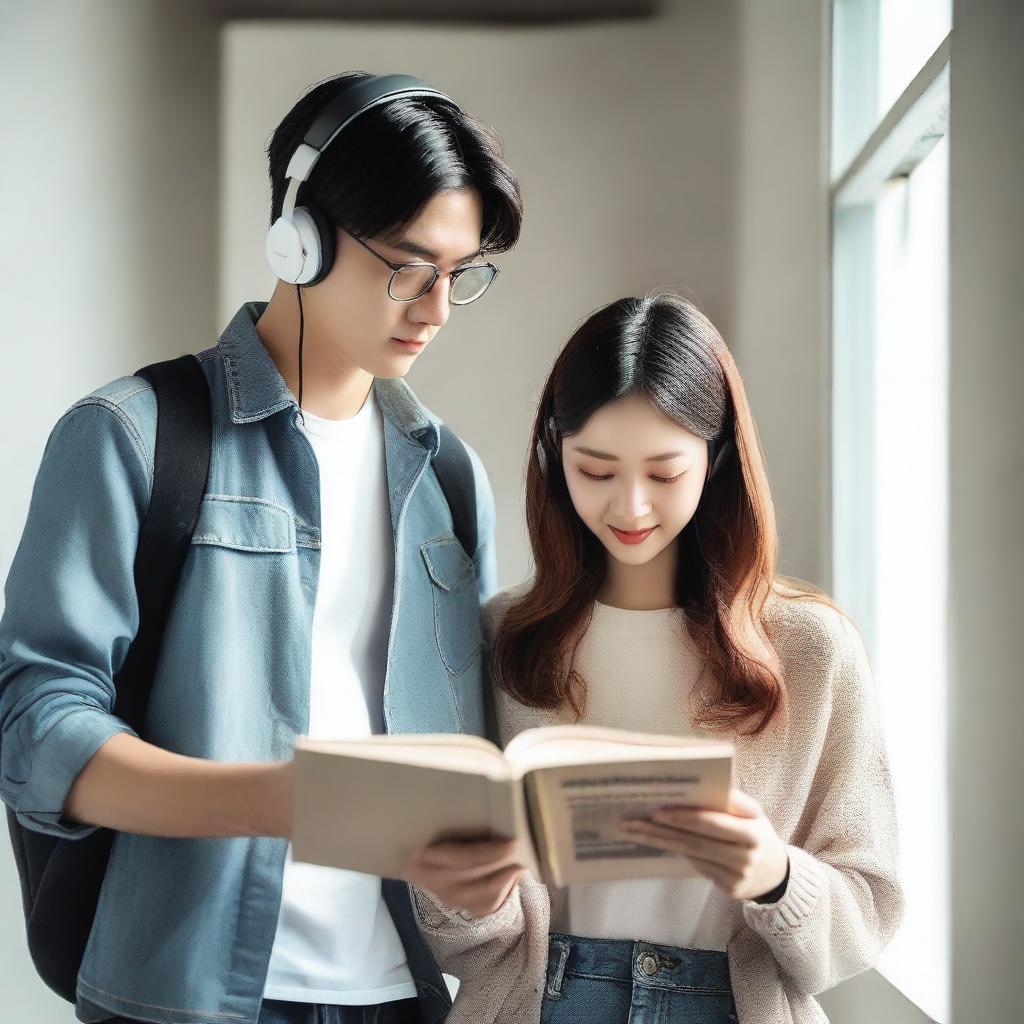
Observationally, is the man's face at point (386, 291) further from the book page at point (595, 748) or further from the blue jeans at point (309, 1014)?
the blue jeans at point (309, 1014)

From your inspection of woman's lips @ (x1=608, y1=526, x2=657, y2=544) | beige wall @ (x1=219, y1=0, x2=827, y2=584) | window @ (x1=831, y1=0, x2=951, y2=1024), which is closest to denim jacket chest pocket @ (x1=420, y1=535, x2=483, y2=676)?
woman's lips @ (x1=608, y1=526, x2=657, y2=544)

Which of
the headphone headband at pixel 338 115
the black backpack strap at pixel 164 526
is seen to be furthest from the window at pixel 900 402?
the black backpack strap at pixel 164 526

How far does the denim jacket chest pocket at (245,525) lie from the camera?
1.32 meters

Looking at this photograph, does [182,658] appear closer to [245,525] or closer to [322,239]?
[245,525]

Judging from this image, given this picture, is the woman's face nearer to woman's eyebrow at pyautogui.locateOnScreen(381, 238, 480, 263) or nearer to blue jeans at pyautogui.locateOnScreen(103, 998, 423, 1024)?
woman's eyebrow at pyautogui.locateOnScreen(381, 238, 480, 263)

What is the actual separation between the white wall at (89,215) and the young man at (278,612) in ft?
3.30

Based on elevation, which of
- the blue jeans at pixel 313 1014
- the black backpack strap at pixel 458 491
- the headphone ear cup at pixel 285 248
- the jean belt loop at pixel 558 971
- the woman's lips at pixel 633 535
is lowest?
the blue jeans at pixel 313 1014

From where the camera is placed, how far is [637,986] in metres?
1.33

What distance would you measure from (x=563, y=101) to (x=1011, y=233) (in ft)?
4.26

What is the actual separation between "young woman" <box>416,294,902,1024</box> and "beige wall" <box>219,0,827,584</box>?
0.97 m

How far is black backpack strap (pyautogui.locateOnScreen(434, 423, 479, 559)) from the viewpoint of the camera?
1.65 metres

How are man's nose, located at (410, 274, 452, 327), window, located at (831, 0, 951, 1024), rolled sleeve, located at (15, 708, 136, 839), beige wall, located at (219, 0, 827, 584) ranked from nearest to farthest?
rolled sleeve, located at (15, 708, 136, 839) → man's nose, located at (410, 274, 452, 327) → window, located at (831, 0, 951, 1024) → beige wall, located at (219, 0, 827, 584)

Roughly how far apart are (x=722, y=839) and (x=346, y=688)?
0.51m

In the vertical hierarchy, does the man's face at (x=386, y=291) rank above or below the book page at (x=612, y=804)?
above
